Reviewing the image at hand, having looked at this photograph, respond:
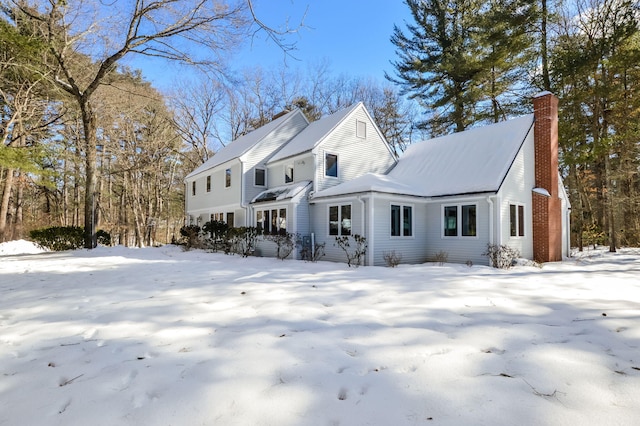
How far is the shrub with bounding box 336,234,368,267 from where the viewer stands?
12375mm

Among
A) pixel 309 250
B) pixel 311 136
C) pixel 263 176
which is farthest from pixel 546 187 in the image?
pixel 263 176

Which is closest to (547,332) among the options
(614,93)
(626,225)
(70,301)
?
(70,301)

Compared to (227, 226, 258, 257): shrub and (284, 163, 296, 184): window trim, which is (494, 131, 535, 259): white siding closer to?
(284, 163, 296, 184): window trim

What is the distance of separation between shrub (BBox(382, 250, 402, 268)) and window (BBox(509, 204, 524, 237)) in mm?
4094

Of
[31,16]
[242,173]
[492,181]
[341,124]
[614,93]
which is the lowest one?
[492,181]

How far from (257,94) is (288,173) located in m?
15.2

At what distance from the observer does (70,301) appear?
5438 mm

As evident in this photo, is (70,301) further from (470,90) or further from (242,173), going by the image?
(470,90)

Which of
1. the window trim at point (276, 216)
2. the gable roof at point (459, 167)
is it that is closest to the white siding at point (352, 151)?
the gable roof at point (459, 167)

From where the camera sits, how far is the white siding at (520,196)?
476 inches

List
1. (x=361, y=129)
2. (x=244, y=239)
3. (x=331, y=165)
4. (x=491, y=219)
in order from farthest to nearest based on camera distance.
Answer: (x=361, y=129), (x=244, y=239), (x=331, y=165), (x=491, y=219)

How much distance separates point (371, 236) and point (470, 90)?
1435 cm

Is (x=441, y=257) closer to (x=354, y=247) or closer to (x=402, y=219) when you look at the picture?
(x=402, y=219)

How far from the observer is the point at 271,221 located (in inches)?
637
